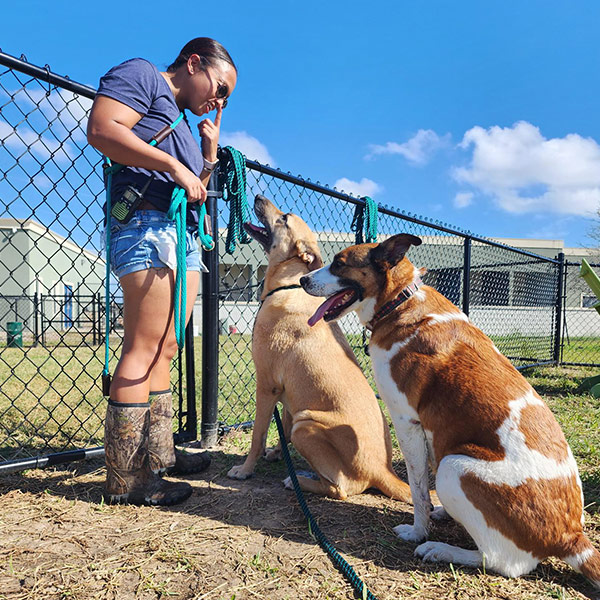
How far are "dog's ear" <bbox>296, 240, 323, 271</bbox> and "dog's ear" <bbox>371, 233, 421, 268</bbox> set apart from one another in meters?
0.92

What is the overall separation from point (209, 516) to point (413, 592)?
1058 mm

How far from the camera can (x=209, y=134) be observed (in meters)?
2.63

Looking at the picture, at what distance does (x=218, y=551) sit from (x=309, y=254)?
78.6 inches

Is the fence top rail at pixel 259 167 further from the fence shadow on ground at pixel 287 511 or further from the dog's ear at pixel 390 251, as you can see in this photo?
the fence shadow on ground at pixel 287 511

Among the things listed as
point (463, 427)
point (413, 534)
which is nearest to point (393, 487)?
point (413, 534)

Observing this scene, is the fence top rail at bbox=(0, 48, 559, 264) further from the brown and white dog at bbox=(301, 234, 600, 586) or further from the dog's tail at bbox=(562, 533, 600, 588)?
the dog's tail at bbox=(562, 533, 600, 588)

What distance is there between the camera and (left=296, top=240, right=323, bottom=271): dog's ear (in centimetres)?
322

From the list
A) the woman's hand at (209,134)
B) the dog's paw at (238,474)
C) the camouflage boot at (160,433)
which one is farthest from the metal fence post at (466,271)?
the camouflage boot at (160,433)

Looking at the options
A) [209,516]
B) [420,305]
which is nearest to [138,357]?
[209,516]

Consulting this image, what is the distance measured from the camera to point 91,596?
1.56 m

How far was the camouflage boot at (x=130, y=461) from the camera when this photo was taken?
221cm

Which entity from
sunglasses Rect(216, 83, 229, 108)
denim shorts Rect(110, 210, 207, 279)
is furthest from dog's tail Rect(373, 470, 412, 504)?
sunglasses Rect(216, 83, 229, 108)

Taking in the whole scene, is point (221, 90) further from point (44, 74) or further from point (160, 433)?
point (160, 433)

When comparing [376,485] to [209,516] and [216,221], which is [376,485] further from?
[216,221]
